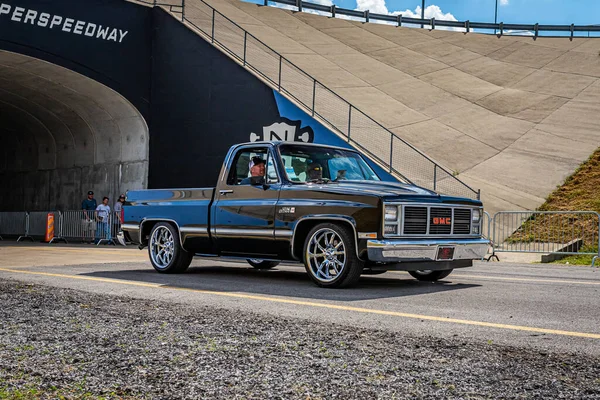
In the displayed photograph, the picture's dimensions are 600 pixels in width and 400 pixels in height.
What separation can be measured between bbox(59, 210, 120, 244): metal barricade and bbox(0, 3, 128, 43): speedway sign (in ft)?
20.3

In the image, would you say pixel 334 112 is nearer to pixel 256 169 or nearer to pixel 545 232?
pixel 545 232

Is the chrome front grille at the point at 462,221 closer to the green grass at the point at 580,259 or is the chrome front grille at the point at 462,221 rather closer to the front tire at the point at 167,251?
the front tire at the point at 167,251

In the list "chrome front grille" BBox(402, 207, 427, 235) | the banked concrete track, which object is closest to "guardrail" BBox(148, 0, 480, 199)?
the banked concrete track

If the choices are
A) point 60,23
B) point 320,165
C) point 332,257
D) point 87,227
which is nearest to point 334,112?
point 60,23

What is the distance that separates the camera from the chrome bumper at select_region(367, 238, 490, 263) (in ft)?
26.4

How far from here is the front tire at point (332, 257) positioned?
830 cm

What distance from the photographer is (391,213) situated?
8.21 meters

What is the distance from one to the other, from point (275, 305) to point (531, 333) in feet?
8.89

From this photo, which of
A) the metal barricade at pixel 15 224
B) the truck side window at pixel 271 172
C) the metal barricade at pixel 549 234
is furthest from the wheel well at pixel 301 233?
the metal barricade at pixel 15 224

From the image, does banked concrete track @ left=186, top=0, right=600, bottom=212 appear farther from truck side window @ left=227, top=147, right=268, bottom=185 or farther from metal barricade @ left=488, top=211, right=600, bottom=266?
truck side window @ left=227, top=147, right=268, bottom=185

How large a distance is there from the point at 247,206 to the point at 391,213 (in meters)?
2.28

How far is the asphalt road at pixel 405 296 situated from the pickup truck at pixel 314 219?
1.22 feet

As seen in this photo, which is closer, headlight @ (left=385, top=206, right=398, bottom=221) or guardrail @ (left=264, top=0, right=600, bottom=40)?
headlight @ (left=385, top=206, right=398, bottom=221)

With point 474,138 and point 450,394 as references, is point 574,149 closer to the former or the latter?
point 474,138
